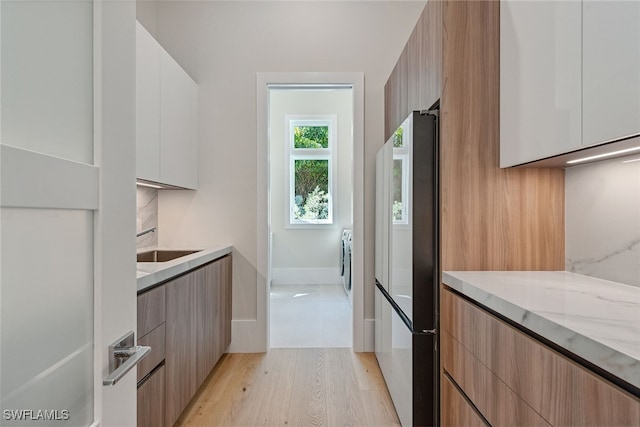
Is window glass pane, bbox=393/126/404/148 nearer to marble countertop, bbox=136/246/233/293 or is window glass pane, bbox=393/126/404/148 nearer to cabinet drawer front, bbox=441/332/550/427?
cabinet drawer front, bbox=441/332/550/427

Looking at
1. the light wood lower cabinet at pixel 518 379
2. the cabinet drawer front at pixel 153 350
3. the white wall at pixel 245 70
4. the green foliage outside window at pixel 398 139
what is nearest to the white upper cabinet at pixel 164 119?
the white wall at pixel 245 70

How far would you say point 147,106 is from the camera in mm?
2080

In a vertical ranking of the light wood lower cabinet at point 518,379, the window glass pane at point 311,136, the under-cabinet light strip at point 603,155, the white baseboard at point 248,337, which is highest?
the window glass pane at point 311,136

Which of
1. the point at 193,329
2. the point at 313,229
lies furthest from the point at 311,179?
the point at 193,329

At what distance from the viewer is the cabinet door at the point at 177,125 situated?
2330 mm

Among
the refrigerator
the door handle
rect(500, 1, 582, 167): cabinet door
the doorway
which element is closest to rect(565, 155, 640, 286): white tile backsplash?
rect(500, 1, 582, 167): cabinet door

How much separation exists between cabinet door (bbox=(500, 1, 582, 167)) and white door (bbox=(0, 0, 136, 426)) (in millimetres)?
1213

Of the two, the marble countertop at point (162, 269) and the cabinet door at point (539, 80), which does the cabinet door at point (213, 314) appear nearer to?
the marble countertop at point (162, 269)

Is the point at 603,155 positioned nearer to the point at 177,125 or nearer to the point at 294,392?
the point at 294,392

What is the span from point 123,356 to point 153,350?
0.98 m

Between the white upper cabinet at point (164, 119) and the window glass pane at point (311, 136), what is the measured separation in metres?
2.98

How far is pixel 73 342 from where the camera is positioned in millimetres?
572

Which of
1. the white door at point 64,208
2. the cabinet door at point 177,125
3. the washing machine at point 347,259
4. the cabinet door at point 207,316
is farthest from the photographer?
the washing machine at point 347,259

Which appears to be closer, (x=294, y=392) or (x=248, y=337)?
(x=294, y=392)
